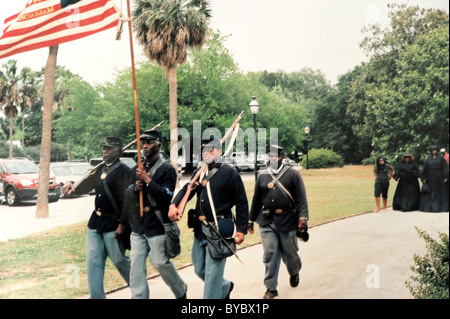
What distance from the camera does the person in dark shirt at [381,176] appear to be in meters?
6.01

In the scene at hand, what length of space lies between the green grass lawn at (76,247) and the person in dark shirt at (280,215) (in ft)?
1.43

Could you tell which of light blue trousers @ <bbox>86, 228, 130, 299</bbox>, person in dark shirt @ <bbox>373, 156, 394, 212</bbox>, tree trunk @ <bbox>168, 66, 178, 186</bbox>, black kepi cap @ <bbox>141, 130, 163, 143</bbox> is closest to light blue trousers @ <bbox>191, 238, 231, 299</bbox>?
light blue trousers @ <bbox>86, 228, 130, 299</bbox>

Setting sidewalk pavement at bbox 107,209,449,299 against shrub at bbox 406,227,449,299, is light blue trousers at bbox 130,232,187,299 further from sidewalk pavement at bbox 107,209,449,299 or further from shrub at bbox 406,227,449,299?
shrub at bbox 406,227,449,299

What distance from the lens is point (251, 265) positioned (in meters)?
6.21

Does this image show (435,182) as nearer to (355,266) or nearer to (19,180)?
(355,266)

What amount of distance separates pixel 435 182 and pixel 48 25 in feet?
15.7

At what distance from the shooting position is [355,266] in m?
5.75

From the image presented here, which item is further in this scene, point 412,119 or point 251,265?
point 251,265

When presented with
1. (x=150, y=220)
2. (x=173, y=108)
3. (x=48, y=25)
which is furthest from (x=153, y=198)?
(x=48, y=25)

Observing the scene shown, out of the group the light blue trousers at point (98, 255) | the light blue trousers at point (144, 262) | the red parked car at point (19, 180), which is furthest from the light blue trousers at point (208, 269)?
the red parked car at point (19, 180)

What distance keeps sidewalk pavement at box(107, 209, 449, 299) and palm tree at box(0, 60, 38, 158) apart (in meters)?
3.23

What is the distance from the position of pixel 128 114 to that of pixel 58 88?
1298 mm
